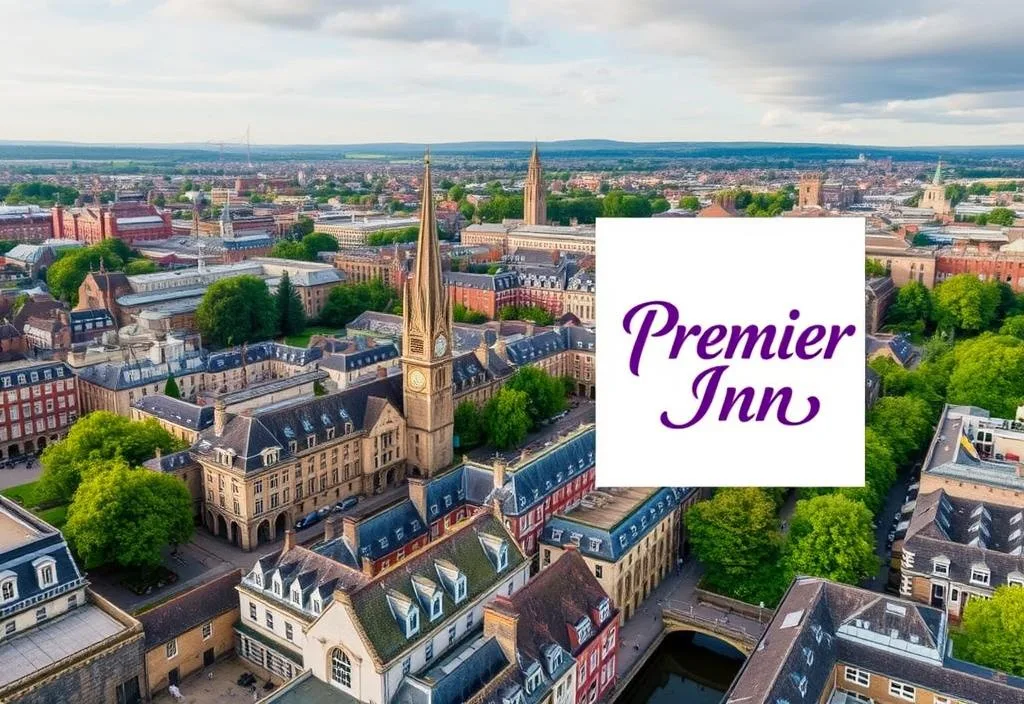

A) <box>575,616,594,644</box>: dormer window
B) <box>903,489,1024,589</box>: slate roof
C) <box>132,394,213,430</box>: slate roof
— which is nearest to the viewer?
<box>575,616,594,644</box>: dormer window

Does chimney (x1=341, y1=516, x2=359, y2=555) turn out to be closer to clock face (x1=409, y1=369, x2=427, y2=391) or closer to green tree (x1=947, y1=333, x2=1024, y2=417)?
clock face (x1=409, y1=369, x2=427, y2=391)

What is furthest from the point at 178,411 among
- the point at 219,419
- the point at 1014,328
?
the point at 1014,328

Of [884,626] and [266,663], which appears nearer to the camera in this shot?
[884,626]

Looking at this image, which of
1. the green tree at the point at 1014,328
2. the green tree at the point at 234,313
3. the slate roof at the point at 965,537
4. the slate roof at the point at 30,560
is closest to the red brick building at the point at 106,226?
the green tree at the point at 234,313

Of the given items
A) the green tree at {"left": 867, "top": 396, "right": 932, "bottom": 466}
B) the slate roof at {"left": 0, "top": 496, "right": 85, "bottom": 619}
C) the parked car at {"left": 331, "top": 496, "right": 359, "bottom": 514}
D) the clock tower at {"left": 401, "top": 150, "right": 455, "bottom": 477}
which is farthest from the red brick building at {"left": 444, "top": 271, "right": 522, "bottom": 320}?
the slate roof at {"left": 0, "top": 496, "right": 85, "bottom": 619}

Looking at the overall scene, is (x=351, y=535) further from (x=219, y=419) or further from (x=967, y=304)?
(x=967, y=304)

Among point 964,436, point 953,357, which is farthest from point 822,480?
point 953,357

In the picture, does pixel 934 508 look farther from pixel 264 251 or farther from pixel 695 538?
pixel 264 251
